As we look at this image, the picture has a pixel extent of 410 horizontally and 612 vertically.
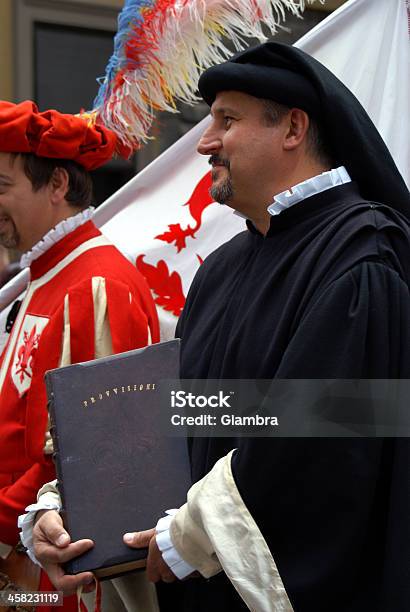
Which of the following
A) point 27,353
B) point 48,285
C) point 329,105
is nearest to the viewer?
point 329,105

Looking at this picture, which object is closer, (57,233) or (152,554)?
(152,554)

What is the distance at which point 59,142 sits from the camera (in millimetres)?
3152

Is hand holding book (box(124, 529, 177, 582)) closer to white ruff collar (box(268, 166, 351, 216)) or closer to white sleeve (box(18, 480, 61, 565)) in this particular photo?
white sleeve (box(18, 480, 61, 565))

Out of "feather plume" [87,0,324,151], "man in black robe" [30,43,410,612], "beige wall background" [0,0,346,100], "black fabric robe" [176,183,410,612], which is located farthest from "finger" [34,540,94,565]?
"beige wall background" [0,0,346,100]

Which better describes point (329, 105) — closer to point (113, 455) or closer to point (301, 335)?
point (301, 335)

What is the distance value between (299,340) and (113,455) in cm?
45

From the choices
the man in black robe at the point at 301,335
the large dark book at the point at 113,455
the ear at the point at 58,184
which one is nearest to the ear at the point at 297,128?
the man in black robe at the point at 301,335

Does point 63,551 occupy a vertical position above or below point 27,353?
below

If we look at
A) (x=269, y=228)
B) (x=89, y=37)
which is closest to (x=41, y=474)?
(x=269, y=228)

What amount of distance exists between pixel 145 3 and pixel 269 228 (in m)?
1.07

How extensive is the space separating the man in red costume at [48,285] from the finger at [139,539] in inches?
25.8

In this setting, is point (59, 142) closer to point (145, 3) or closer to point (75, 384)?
point (145, 3)

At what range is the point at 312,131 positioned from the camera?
2363 mm

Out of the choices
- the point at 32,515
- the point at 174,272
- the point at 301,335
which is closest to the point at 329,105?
the point at 301,335
